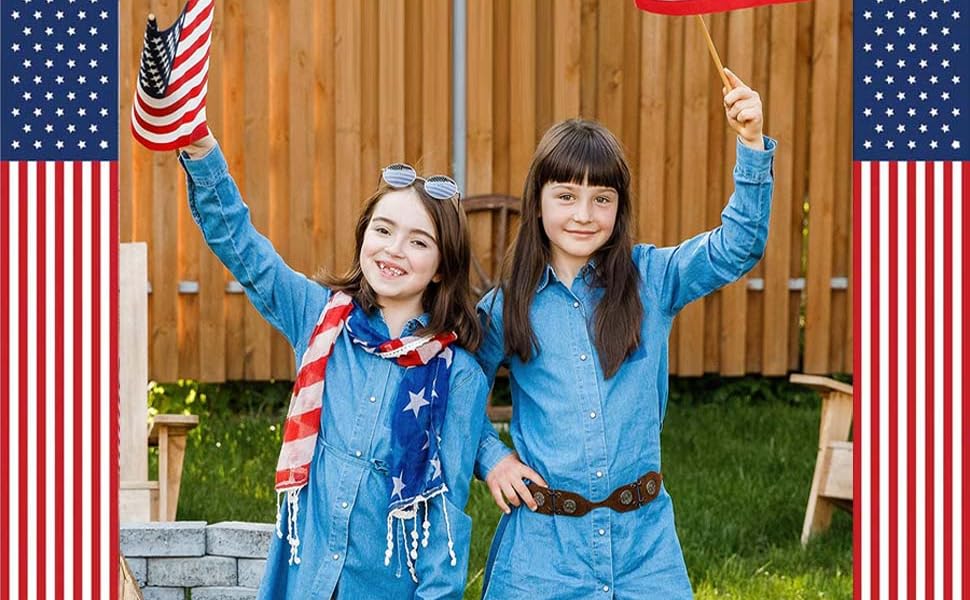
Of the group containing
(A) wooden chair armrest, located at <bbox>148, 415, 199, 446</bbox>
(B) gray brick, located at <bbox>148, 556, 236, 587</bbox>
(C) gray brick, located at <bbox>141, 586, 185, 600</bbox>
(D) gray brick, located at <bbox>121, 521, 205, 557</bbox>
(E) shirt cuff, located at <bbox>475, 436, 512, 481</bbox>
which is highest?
(E) shirt cuff, located at <bbox>475, 436, 512, 481</bbox>

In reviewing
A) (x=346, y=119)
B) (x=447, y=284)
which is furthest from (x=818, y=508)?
(x=447, y=284)

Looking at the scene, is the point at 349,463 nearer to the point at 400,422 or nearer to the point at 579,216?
the point at 400,422

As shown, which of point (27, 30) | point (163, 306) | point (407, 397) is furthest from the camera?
point (163, 306)

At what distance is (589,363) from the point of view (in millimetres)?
3846

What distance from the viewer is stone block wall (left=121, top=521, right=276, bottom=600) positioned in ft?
17.4

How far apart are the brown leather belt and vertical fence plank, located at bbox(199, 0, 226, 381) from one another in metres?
4.34

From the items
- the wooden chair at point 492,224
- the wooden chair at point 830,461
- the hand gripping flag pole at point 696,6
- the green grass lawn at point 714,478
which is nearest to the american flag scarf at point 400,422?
the hand gripping flag pole at point 696,6

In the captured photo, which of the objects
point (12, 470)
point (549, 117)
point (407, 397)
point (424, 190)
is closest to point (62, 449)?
point (12, 470)

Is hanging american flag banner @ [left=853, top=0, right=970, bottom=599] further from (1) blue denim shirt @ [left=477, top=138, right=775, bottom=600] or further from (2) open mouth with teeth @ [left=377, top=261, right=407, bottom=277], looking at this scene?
(2) open mouth with teeth @ [left=377, top=261, right=407, bottom=277]

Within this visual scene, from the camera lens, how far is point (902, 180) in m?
3.56

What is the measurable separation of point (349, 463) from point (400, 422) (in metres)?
0.15

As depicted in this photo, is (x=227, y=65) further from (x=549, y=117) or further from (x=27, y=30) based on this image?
(x=27, y=30)

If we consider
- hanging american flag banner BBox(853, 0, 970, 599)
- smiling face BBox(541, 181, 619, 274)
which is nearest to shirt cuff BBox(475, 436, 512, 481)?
smiling face BBox(541, 181, 619, 274)

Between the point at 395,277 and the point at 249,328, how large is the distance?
171 inches
